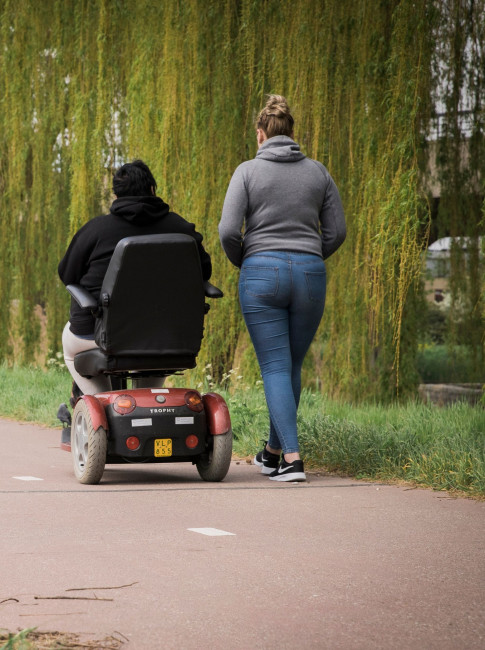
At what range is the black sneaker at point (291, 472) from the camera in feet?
19.9

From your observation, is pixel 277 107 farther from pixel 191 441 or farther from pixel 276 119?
pixel 191 441

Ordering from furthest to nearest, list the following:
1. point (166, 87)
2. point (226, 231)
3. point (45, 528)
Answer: point (166, 87) < point (226, 231) < point (45, 528)

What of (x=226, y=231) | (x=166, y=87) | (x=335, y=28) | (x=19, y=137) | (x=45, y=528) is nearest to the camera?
(x=45, y=528)

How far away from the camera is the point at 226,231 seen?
5.99 m

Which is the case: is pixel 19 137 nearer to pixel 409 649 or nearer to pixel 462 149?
pixel 462 149

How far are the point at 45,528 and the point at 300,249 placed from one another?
2.05m

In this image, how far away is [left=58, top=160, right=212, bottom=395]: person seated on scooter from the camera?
20.5 feet

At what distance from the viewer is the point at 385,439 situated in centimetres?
659

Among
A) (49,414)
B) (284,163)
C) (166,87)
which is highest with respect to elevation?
(166,87)

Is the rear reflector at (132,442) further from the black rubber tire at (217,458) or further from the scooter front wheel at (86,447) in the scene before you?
the black rubber tire at (217,458)

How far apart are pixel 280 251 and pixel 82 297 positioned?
1032 millimetres

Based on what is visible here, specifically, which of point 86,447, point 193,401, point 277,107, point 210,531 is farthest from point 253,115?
point 210,531

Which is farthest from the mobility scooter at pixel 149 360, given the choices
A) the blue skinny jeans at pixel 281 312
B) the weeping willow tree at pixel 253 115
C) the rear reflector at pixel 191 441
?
the weeping willow tree at pixel 253 115

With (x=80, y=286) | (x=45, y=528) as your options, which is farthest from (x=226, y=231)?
(x=45, y=528)
